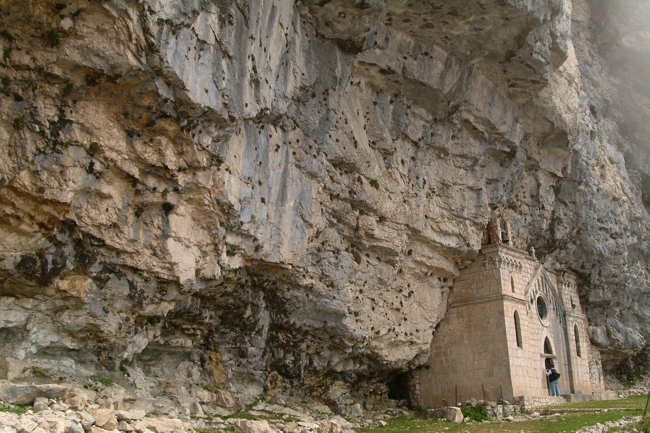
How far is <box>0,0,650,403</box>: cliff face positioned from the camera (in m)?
17.0

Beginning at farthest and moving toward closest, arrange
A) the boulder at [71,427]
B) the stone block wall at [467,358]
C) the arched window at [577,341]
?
the arched window at [577,341]
the stone block wall at [467,358]
the boulder at [71,427]

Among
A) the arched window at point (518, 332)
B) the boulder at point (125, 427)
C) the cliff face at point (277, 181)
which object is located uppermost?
the cliff face at point (277, 181)

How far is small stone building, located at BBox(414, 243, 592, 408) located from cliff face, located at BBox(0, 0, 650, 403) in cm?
117

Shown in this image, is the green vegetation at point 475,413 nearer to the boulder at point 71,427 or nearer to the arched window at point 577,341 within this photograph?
the arched window at point 577,341

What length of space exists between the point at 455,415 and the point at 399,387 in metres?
6.87

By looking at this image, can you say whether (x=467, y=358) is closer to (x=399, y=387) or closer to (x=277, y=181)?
(x=399, y=387)

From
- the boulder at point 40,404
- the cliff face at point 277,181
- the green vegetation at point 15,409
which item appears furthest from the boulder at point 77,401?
the cliff face at point 277,181

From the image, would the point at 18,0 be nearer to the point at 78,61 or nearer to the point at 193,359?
the point at 78,61

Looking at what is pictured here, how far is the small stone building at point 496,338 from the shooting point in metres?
29.9

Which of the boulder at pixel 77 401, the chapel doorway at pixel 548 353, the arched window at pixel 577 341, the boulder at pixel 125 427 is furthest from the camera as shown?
the arched window at pixel 577 341

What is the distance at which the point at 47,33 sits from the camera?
15.9 meters

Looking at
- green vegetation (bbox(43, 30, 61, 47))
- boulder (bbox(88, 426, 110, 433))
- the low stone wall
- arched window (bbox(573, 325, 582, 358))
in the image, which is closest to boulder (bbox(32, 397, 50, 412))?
boulder (bbox(88, 426, 110, 433))

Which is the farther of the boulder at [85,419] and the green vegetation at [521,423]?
the green vegetation at [521,423]

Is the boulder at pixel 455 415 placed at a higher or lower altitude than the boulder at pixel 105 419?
lower
